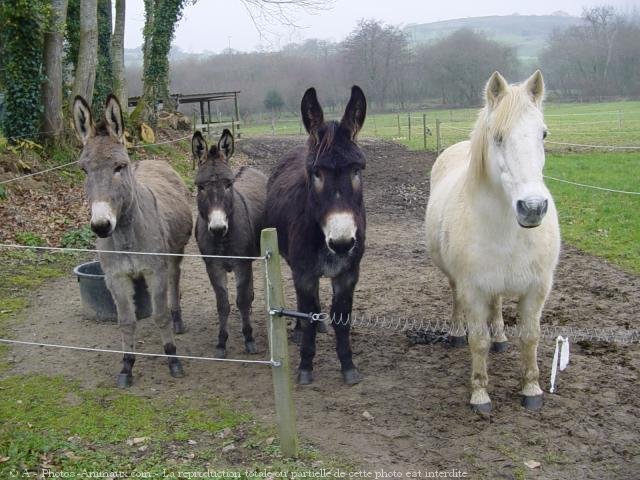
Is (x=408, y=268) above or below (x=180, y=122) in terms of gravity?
below

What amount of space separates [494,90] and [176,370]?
11.0ft

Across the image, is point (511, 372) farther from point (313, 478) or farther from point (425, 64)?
point (425, 64)

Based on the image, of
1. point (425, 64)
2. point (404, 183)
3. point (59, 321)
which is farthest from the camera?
point (425, 64)

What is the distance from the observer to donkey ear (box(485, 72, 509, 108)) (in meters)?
3.58

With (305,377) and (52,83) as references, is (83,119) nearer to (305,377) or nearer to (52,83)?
(305,377)

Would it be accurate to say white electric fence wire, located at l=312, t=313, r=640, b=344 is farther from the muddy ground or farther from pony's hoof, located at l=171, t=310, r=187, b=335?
pony's hoof, located at l=171, t=310, r=187, b=335

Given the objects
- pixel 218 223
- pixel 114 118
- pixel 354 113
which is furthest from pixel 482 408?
pixel 114 118

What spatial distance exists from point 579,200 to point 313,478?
992cm

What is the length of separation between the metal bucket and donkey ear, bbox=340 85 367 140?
314 centimetres

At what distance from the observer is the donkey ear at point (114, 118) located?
14.7 feet

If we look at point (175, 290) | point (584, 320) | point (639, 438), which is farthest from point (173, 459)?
point (584, 320)

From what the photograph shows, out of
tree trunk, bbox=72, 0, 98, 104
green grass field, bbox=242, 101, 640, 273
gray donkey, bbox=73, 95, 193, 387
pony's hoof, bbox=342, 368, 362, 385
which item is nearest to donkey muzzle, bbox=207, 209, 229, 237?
gray donkey, bbox=73, 95, 193, 387

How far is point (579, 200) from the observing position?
11539 mm

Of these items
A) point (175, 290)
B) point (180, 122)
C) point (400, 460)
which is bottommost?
point (400, 460)
